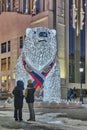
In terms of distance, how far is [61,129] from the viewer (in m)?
14.8

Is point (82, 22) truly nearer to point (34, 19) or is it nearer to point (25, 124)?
point (34, 19)

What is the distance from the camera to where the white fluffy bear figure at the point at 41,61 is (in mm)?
30812

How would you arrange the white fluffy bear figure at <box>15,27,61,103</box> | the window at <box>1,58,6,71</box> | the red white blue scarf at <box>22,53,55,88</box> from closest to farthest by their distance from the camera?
1. the red white blue scarf at <box>22,53,55,88</box>
2. the white fluffy bear figure at <box>15,27,61,103</box>
3. the window at <box>1,58,6,71</box>

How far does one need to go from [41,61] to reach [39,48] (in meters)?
0.97

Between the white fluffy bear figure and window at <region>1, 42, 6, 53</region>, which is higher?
the white fluffy bear figure

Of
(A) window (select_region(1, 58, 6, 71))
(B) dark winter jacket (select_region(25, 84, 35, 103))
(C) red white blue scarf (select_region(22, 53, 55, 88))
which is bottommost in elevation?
(A) window (select_region(1, 58, 6, 71))

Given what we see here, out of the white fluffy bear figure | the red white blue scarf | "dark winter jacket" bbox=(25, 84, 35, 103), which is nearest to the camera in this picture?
"dark winter jacket" bbox=(25, 84, 35, 103)

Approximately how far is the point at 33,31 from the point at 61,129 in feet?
55.9

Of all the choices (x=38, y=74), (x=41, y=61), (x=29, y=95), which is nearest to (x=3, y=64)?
(x=41, y=61)

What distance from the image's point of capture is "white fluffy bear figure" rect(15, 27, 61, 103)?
101 feet

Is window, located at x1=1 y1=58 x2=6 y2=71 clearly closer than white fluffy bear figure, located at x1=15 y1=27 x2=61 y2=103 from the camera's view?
No

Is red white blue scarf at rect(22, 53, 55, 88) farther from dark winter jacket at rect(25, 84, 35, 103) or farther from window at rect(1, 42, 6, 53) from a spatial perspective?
window at rect(1, 42, 6, 53)

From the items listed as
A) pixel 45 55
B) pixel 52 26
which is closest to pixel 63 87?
pixel 52 26

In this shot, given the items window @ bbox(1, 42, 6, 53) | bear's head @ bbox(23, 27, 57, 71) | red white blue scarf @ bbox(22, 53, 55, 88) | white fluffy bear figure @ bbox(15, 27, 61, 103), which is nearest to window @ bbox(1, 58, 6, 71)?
window @ bbox(1, 42, 6, 53)
